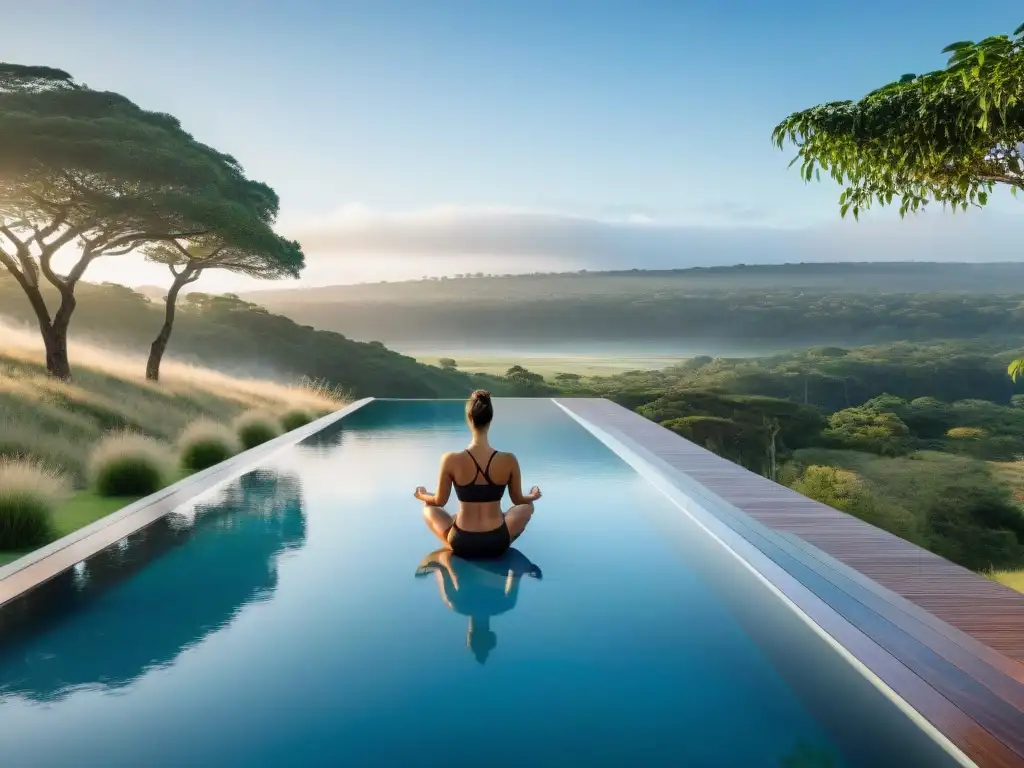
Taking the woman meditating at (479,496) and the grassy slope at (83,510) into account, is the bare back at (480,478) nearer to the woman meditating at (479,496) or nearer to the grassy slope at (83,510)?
the woman meditating at (479,496)

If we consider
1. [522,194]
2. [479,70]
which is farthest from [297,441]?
[522,194]

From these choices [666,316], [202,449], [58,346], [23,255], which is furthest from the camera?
[666,316]

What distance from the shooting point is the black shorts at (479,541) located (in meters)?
4.89

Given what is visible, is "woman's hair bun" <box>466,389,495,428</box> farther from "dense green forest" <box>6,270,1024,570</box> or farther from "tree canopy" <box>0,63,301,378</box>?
"dense green forest" <box>6,270,1024,570</box>

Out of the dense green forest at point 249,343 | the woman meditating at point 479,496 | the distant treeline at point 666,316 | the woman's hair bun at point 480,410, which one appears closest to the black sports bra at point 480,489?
the woman meditating at point 479,496

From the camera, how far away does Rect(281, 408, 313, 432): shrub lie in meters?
13.3

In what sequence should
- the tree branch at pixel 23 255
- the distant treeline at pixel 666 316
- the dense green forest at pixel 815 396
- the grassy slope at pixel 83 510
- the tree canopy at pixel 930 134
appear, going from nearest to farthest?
the tree canopy at pixel 930 134
the grassy slope at pixel 83 510
the tree branch at pixel 23 255
the dense green forest at pixel 815 396
the distant treeline at pixel 666 316

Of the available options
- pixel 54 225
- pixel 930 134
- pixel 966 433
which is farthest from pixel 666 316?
pixel 930 134

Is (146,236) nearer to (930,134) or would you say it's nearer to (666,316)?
(930,134)

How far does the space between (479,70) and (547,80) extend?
1480 mm

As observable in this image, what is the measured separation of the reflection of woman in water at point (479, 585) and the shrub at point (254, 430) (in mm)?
6364

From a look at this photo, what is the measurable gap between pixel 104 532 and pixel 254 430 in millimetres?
5832

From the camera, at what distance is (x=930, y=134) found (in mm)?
4734

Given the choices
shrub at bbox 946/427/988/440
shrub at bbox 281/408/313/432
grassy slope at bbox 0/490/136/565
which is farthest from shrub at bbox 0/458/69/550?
shrub at bbox 946/427/988/440
